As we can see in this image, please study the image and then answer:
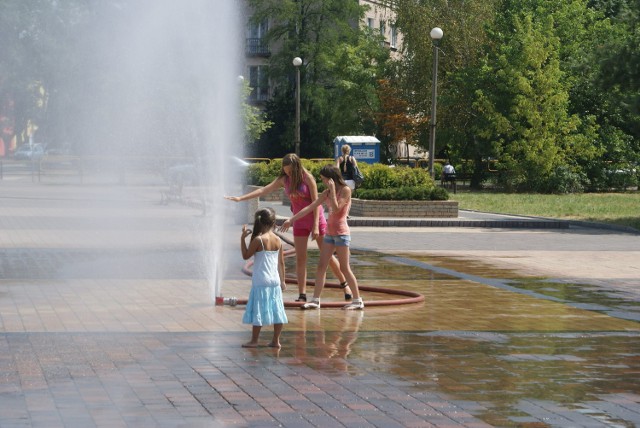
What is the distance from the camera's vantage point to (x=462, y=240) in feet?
78.3

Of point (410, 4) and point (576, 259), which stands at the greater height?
point (410, 4)

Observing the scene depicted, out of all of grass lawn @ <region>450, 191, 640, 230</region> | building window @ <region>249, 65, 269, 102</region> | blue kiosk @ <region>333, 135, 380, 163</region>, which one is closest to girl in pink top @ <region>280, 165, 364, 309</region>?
grass lawn @ <region>450, 191, 640, 230</region>

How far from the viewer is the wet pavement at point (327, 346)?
7496 millimetres

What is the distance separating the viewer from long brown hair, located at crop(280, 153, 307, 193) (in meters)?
12.8

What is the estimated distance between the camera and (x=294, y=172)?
1292cm

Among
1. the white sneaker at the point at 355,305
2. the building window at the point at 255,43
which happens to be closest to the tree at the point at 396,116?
the building window at the point at 255,43

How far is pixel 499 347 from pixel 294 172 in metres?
3.57

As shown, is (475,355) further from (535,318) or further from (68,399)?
(68,399)

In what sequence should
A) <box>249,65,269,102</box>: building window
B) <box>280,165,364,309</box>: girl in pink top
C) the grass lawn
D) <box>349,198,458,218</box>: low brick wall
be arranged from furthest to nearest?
<box>249,65,269,102</box>: building window
the grass lawn
<box>349,198,458,218</box>: low brick wall
<box>280,165,364,309</box>: girl in pink top

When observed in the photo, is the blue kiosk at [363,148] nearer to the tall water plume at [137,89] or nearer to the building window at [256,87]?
the tall water plume at [137,89]

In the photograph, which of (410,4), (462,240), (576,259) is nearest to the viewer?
(576,259)

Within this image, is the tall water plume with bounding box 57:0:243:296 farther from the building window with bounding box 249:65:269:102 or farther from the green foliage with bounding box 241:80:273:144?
the building window with bounding box 249:65:269:102

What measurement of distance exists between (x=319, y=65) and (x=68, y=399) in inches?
2660

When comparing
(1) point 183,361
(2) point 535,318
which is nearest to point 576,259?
(2) point 535,318
